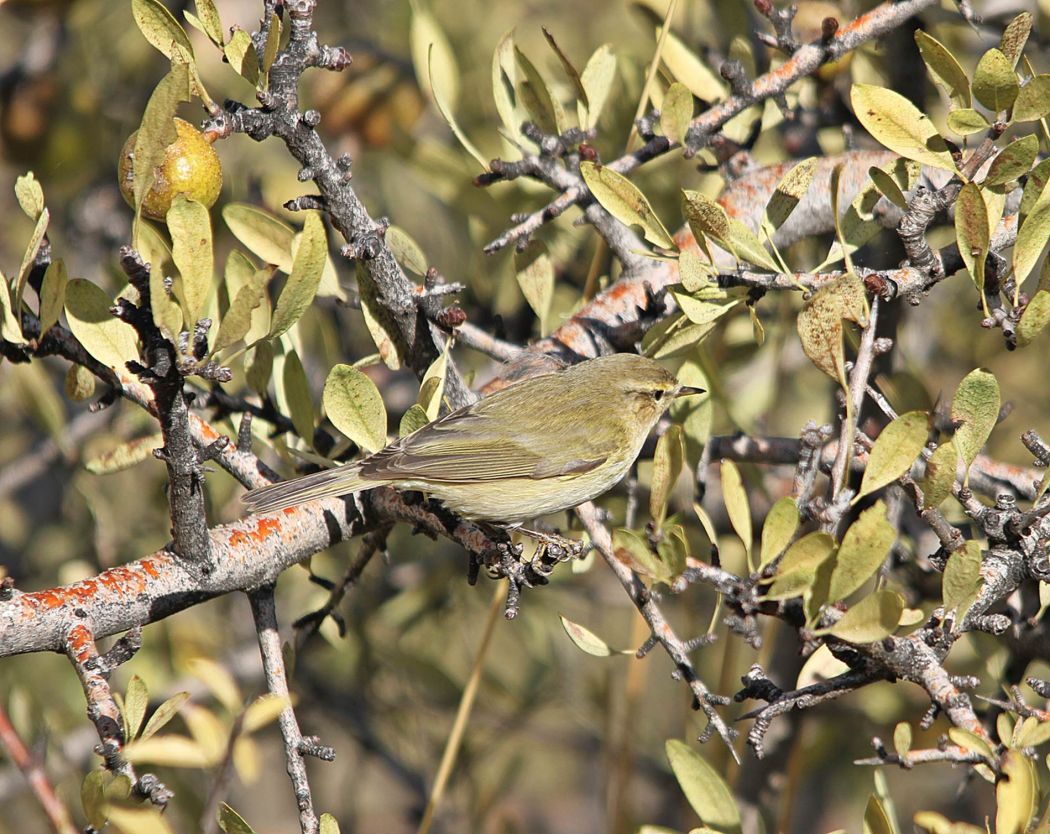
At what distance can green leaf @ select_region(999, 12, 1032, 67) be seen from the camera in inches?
75.9

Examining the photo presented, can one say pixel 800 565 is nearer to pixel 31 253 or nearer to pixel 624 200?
pixel 624 200

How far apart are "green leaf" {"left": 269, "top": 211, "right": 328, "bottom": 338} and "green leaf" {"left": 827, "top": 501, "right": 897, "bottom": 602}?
1073 mm

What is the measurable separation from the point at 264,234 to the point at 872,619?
5.10ft

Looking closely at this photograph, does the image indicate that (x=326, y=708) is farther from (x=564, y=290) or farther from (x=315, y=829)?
(x=315, y=829)

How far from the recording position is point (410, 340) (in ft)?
8.32

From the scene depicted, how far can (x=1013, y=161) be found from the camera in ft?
6.34

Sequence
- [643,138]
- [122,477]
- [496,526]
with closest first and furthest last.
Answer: [643,138], [496,526], [122,477]

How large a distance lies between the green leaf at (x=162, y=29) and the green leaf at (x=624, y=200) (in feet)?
2.68

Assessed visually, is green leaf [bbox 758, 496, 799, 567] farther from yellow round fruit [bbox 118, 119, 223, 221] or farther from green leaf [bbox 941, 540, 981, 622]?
yellow round fruit [bbox 118, 119, 223, 221]

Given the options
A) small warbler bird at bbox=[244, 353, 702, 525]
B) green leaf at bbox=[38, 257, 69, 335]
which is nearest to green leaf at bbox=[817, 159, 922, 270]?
small warbler bird at bbox=[244, 353, 702, 525]

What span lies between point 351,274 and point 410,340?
59.2 inches

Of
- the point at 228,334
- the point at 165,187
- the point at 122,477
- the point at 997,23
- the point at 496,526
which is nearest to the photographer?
the point at 228,334

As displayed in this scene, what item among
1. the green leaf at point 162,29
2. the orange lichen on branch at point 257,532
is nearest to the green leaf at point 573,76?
the green leaf at point 162,29

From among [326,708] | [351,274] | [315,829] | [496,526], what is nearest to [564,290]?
[351,274]
